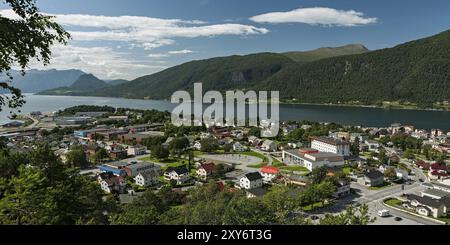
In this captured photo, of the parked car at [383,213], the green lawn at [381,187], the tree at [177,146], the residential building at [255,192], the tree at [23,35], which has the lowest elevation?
the green lawn at [381,187]

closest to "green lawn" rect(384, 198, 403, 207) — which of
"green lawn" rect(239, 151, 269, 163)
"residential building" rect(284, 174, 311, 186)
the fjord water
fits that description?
"residential building" rect(284, 174, 311, 186)

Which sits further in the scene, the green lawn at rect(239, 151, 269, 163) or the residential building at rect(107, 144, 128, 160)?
the residential building at rect(107, 144, 128, 160)

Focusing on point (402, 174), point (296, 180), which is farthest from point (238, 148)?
→ point (402, 174)

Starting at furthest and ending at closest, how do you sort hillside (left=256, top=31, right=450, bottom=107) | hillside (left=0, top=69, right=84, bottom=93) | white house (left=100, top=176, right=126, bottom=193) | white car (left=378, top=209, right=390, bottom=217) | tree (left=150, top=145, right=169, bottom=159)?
hillside (left=0, top=69, right=84, bottom=93) < hillside (left=256, top=31, right=450, bottom=107) < tree (left=150, top=145, right=169, bottom=159) < white house (left=100, top=176, right=126, bottom=193) < white car (left=378, top=209, right=390, bottom=217)

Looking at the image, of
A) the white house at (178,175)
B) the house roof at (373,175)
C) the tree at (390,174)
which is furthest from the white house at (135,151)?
the tree at (390,174)

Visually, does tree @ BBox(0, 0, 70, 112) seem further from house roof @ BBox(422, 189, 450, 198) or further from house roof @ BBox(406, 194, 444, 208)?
house roof @ BBox(422, 189, 450, 198)

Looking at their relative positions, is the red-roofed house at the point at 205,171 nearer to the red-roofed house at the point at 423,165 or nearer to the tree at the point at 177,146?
the tree at the point at 177,146
